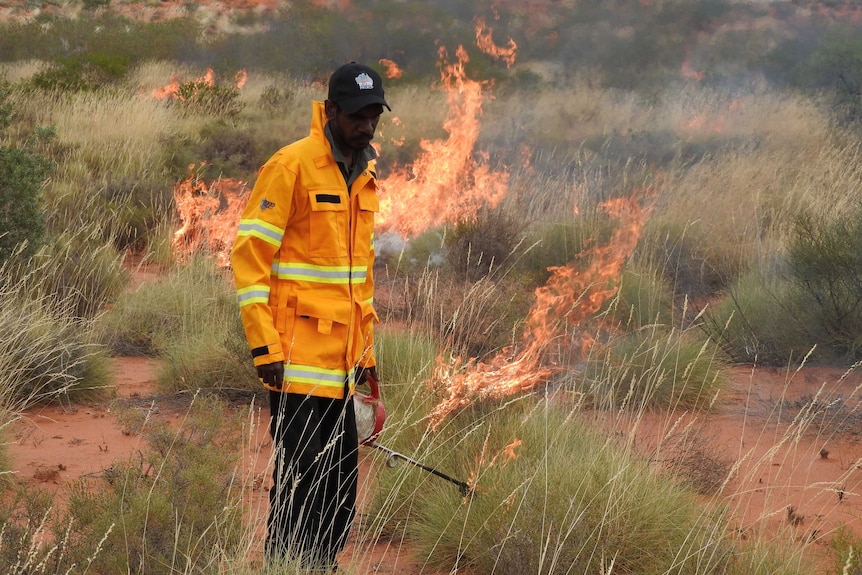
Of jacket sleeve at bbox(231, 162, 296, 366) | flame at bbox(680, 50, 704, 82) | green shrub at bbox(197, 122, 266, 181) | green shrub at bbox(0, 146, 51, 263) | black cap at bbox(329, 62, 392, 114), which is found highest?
black cap at bbox(329, 62, 392, 114)

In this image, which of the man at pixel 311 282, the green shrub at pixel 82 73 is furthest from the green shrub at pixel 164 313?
the green shrub at pixel 82 73

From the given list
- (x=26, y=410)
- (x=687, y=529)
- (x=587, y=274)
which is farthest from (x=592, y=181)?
(x=687, y=529)

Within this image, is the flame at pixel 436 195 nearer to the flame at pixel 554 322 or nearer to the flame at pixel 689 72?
the flame at pixel 554 322

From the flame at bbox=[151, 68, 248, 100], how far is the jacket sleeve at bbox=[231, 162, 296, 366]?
1749 cm

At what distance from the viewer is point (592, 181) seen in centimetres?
1326

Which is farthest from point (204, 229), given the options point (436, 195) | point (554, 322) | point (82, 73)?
point (82, 73)

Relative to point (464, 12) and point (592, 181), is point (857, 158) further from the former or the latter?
point (464, 12)

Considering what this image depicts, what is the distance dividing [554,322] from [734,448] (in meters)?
1.58

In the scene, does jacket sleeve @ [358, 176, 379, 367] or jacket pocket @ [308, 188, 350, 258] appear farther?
jacket sleeve @ [358, 176, 379, 367]

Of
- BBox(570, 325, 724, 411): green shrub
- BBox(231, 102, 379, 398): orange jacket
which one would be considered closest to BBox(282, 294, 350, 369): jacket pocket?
BBox(231, 102, 379, 398): orange jacket

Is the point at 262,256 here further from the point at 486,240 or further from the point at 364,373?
the point at 486,240

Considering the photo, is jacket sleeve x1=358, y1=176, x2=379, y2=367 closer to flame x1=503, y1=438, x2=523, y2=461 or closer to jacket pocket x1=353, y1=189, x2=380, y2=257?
jacket pocket x1=353, y1=189, x2=380, y2=257

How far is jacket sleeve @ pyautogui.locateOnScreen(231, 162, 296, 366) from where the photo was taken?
3504mm

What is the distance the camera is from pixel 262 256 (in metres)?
3.55
